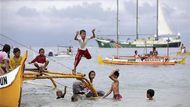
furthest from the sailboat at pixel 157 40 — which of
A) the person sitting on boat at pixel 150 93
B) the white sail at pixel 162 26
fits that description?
the person sitting on boat at pixel 150 93

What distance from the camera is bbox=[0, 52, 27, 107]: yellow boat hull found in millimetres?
10430

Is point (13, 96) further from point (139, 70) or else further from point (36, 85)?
point (139, 70)

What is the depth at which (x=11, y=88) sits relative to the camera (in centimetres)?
1044

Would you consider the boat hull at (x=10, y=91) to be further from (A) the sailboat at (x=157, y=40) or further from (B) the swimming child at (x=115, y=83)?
(A) the sailboat at (x=157, y=40)

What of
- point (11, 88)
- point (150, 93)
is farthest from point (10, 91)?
point (150, 93)

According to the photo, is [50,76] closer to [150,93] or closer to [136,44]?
[150,93]

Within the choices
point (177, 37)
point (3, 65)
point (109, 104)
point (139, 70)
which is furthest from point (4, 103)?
point (177, 37)

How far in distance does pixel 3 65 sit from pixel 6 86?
3.50ft

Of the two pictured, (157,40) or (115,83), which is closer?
(115,83)

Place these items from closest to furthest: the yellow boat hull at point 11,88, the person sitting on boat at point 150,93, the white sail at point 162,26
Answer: the yellow boat hull at point 11,88
the person sitting on boat at point 150,93
the white sail at point 162,26

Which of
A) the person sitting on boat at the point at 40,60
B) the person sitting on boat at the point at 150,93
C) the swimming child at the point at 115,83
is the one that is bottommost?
the person sitting on boat at the point at 150,93

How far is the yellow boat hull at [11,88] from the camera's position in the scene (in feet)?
34.2

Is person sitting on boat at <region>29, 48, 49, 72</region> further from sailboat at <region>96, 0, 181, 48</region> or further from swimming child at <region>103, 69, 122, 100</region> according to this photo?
sailboat at <region>96, 0, 181, 48</region>

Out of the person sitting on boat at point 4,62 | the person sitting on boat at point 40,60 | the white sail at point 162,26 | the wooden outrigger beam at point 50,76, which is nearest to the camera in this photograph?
the person sitting on boat at point 4,62
